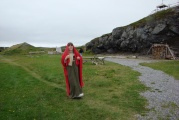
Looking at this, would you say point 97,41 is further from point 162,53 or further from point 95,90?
point 95,90

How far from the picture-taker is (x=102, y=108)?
10742mm

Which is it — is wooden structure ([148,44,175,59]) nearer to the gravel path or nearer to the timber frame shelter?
the timber frame shelter

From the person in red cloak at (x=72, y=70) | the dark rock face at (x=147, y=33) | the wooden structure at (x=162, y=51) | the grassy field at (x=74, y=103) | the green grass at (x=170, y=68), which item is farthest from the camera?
the dark rock face at (x=147, y=33)

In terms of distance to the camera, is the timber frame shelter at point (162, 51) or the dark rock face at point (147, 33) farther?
the dark rock face at point (147, 33)

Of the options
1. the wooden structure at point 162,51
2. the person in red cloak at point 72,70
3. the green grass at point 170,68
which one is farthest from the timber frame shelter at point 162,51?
the person in red cloak at point 72,70

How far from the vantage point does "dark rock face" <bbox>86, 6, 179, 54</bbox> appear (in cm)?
4922

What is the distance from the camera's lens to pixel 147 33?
5194 cm

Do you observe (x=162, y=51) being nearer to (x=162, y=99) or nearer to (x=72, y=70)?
(x=162, y=99)

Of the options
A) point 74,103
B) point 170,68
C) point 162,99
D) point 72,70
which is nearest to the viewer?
point 74,103

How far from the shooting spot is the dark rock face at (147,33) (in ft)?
161

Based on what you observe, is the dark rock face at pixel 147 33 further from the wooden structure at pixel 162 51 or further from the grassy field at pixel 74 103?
the grassy field at pixel 74 103

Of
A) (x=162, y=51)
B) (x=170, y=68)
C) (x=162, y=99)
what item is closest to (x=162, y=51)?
(x=162, y=51)

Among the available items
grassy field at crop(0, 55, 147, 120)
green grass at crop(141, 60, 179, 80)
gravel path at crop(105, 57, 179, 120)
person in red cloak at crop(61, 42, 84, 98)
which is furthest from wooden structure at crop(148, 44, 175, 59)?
person in red cloak at crop(61, 42, 84, 98)

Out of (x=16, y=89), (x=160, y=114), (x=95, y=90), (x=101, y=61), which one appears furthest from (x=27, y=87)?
(x=101, y=61)
